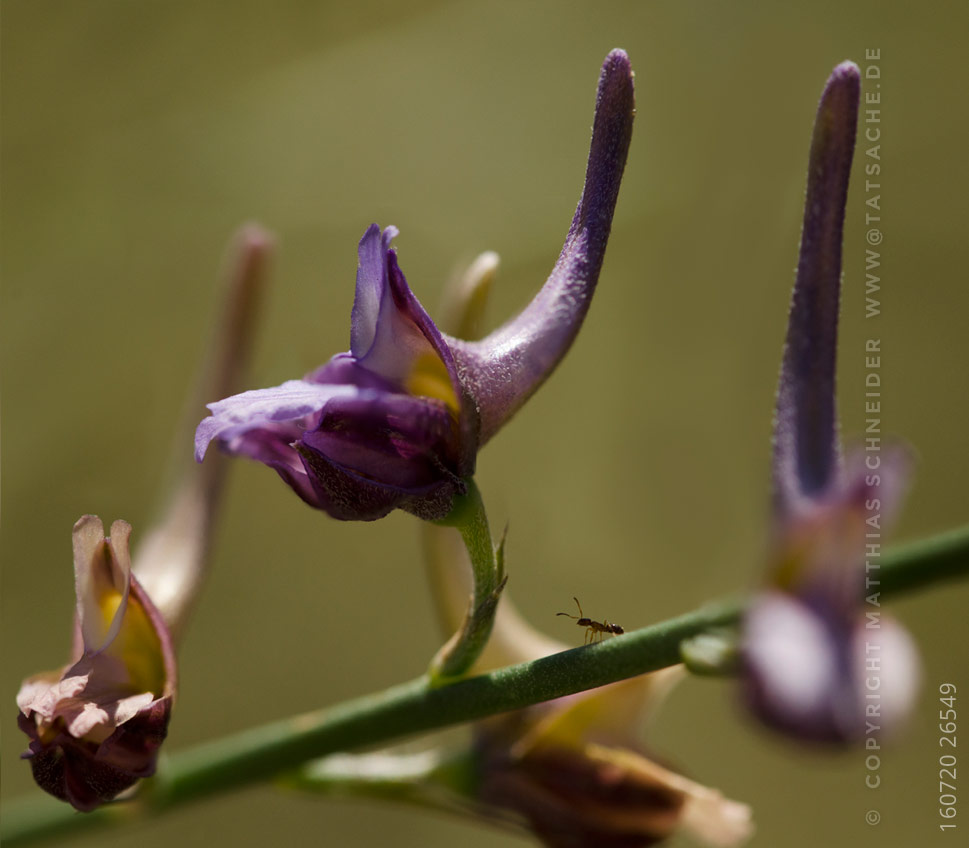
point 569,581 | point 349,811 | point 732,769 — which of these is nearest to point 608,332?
point 569,581

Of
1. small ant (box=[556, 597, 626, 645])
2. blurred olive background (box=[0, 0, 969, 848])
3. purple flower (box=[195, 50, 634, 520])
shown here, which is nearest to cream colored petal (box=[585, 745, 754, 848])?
small ant (box=[556, 597, 626, 645])

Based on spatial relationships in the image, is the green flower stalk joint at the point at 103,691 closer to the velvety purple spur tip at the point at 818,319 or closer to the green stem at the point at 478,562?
the green stem at the point at 478,562

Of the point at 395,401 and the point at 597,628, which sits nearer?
the point at 395,401

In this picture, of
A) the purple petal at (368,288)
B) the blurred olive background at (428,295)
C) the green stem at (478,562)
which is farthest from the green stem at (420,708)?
the blurred olive background at (428,295)

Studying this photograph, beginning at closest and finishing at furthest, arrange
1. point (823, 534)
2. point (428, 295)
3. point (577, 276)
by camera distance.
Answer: point (823, 534), point (577, 276), point (428, 295)

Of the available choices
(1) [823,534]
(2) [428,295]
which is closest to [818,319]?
(1) [823,534]

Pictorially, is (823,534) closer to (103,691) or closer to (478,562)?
(478,562)

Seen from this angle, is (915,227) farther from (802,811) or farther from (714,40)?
(802,811)
